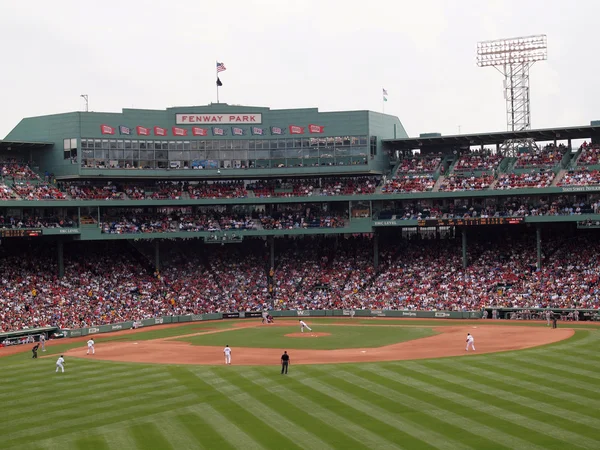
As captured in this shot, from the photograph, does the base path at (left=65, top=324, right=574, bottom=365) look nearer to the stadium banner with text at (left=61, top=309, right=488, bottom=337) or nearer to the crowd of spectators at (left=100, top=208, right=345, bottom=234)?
the stadium banner with text at (left=61, top=309, right=488, bottom=337)

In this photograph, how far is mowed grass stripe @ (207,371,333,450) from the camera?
87.5 feet

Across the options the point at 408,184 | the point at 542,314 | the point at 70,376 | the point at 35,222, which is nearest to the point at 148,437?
the point at 70,376


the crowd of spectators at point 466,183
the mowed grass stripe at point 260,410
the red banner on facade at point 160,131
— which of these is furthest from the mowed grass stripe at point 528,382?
the red banner on facade at point 160,131

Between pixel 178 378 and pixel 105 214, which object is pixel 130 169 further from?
pixel 178 378

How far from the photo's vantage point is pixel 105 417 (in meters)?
30.5

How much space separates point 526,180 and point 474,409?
44878mm

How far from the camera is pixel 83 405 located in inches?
1289

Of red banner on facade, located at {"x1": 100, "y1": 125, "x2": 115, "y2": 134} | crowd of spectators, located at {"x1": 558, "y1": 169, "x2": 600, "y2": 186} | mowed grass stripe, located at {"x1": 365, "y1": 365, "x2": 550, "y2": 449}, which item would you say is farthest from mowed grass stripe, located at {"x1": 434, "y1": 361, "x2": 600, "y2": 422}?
red banner on facade, located at {"x1": 100, "y1": 125, "x2": 115, "y2": 134}

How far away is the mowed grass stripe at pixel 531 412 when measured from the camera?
26.0 metres

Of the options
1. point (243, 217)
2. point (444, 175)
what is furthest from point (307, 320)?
point (444, 175)

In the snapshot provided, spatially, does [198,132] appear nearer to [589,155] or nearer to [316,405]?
[589,155]

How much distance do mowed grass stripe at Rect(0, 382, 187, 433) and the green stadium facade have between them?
38.5 m

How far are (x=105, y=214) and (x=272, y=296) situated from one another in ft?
60.3

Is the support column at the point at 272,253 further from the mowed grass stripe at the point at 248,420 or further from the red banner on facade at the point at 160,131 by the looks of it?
the mowed grass stripe at the point at 248,420
